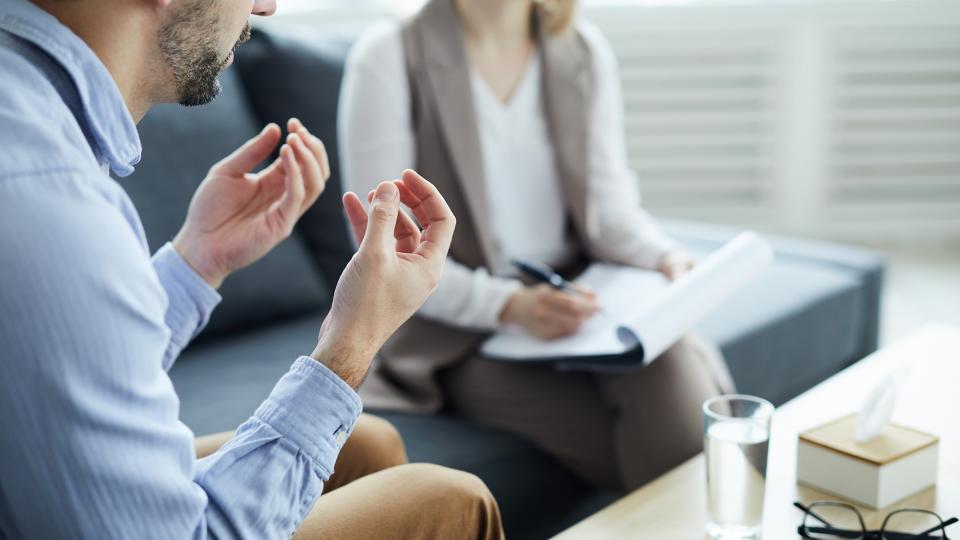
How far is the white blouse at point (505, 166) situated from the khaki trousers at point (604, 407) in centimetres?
10

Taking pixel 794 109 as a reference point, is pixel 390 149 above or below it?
above

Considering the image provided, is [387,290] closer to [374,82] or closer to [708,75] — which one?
[374,82]

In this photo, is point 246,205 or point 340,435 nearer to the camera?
point 340,435

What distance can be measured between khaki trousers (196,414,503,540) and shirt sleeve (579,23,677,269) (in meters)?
0.81

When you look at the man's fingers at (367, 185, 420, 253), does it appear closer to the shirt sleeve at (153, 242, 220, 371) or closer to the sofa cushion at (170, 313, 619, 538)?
the shirt sleeve at (153, 242, 220, 371)

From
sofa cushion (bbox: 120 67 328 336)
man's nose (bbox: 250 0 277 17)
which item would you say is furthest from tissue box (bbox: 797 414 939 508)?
sofa cushion (bbox: 120 67 328 336)

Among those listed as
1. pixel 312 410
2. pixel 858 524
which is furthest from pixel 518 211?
pixel 312 410

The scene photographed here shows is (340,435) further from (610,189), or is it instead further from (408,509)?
(610,189)

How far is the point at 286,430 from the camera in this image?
0.79 metres

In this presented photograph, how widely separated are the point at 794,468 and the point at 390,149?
2.45ft

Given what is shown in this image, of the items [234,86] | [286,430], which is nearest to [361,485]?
[286,430]

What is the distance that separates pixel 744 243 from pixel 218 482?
909 millimetres

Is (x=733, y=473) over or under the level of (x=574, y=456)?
over

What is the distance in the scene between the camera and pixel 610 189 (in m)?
1.74
